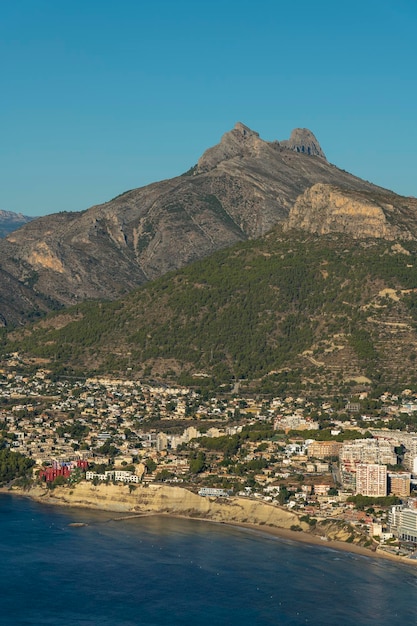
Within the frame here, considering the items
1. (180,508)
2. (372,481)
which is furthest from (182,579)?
(372,481)

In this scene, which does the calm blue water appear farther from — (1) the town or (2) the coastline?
(1) the town

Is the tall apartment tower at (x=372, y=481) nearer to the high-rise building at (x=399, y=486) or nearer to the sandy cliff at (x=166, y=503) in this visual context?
the high-rise building at (x=399, y=486)

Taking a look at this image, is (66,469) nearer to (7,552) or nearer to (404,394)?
(7,552)

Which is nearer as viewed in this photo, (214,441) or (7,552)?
(7,552)

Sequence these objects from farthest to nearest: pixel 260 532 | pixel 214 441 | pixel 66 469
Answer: pixel 214 441, pixel 66 469, pixel 260 532

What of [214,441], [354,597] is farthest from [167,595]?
[214,441]

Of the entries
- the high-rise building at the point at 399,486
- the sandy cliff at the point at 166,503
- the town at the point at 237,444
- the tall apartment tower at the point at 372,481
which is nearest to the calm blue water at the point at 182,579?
the sandy cliff at the point at 166,503
